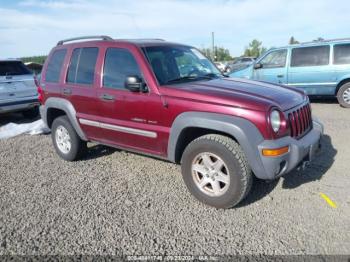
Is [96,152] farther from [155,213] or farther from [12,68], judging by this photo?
[12,68]

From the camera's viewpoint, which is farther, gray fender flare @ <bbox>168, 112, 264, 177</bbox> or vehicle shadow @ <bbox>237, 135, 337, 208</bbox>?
vehicle shadow @ <bbox>237, 135, 337, 208</bbox>

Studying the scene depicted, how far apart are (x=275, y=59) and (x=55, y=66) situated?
23.0 ft

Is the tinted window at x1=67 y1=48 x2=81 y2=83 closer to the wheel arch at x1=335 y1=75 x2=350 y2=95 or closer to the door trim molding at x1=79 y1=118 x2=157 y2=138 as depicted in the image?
the door trim molding at x1=79 y1=118 x2=157 y2=138

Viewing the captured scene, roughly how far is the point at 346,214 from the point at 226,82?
6.57 ft

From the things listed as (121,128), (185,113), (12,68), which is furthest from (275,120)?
(12,68)

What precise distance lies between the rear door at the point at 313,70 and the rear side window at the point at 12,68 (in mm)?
7681

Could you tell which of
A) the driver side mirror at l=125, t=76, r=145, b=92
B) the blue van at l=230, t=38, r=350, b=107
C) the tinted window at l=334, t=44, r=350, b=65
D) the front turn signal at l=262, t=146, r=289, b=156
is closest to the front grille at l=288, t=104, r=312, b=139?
the front turn signal at l=262, t=146, r=289, b=156

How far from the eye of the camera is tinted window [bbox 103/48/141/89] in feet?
13.1

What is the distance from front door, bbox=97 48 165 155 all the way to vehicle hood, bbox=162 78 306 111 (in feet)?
1.18

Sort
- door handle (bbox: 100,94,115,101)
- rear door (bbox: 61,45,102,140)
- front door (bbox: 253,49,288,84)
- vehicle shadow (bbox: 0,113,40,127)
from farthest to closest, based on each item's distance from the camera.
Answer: front door (bbox: 253,49,288,84)
vehicle shadow (bbox: 0,113,40,127)
rear door (bbox: 61,45,102,140)
door handle (bbox: 100,94,115,101)

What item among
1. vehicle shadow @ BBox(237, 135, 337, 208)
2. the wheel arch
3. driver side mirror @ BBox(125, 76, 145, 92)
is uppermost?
driver side mirror @ BBox(125, 76, 145, 92)

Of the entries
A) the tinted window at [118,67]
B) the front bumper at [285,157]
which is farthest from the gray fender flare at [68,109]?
the front bumper at [285,157]

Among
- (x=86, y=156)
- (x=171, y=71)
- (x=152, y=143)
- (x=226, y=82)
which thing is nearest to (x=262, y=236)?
(x=152, y=143)

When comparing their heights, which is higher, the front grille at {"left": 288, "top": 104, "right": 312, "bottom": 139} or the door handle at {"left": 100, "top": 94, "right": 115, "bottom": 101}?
the door handle at {"left": 100, "top": 94, "right": 115, "bottom": 101}
